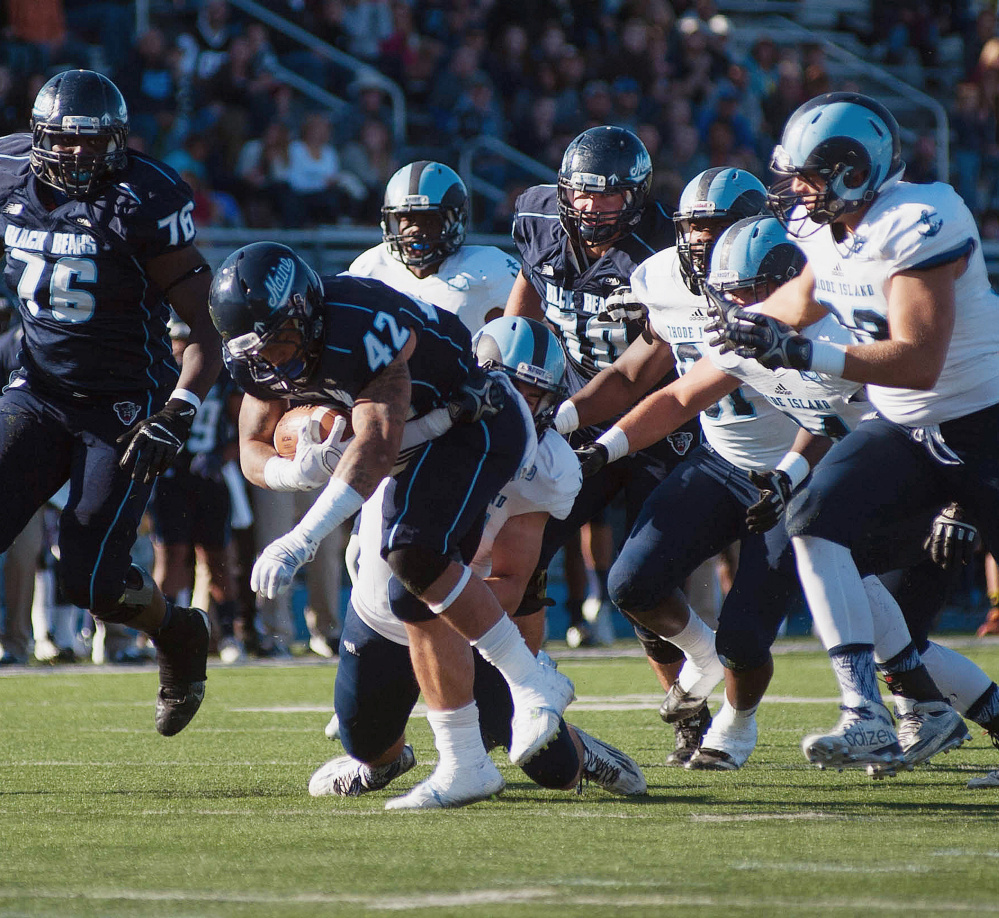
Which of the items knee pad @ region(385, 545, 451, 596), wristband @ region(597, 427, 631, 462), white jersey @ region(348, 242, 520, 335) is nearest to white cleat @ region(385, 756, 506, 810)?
knee pad @ region(385, 545, 451, 596)

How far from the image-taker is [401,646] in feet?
13.1

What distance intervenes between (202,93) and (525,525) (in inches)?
290

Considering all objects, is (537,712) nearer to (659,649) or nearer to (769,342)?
(769,342)

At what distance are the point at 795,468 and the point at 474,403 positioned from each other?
103 cm

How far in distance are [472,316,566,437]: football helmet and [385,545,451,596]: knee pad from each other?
895 mm

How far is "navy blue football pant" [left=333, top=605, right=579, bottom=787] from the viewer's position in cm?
385

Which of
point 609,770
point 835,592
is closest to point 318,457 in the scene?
point 609,770

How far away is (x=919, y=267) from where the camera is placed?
3730mm

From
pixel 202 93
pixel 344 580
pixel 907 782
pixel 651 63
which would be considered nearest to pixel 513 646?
pixel 907 782

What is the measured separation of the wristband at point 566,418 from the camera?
471cm

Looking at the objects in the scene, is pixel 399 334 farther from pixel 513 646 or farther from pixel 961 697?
pixel 961 697

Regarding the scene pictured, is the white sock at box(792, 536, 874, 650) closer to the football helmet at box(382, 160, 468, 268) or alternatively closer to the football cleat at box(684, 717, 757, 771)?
the football cleat at box(684, 717, 757, 771)

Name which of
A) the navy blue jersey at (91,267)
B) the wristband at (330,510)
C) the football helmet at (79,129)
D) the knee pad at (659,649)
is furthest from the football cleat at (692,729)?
the football helmet at (79,129)

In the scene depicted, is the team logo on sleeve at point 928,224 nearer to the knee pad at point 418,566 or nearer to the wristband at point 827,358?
the wristband at point 827,358
